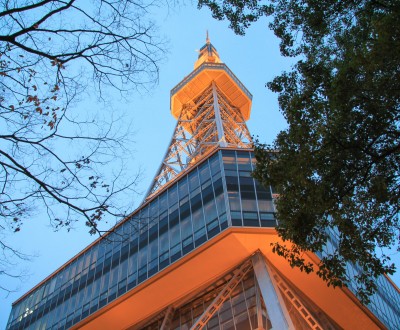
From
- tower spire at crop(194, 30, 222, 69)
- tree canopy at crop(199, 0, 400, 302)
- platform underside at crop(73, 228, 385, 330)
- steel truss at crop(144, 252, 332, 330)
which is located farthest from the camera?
tower spire at crop(194, 30, 222, 69)

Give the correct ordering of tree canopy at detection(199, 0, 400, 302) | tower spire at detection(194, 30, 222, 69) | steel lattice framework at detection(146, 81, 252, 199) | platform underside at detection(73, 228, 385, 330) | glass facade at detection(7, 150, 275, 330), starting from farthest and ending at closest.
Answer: tower spire at detection(194, 30, 222, 69) < steel lattice framework at detection(146, 81, 252, 199) < glass facade at detection(7, 150, 275, 330) < platform underside at detection(73, 228, 385, 330) < tree canopy at detection(199, 0, 400, 302)

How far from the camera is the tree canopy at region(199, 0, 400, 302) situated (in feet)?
33.6

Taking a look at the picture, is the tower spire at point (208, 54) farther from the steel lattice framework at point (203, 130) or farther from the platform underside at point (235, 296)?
the platform underside at point (235, 296)

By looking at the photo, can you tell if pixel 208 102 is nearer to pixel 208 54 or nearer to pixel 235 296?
pixel 208 54

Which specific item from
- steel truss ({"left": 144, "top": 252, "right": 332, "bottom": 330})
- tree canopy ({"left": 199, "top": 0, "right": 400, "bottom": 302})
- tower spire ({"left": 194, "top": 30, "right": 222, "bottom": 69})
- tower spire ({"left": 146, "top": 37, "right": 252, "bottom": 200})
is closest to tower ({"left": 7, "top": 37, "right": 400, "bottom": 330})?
steel truss ({"left": 144, "top": 252, "right": 332, "bottom": 330})

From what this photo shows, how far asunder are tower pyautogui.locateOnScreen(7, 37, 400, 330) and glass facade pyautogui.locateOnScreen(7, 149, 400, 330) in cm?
7

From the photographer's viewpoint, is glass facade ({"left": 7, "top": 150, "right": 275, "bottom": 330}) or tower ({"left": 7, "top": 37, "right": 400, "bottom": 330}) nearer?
tower ({"left": 7, "top": 37, "right": 400, "bottom": 330})

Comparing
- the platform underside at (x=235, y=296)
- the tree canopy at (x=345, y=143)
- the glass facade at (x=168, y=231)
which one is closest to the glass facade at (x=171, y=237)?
the glass facade at (x=168, y=231)

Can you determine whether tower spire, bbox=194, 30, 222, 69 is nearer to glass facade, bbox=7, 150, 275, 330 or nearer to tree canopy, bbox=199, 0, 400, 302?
glass facade, bbox=7, 150, 275, 330

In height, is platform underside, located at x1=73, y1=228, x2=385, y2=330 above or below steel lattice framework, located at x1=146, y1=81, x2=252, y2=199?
below

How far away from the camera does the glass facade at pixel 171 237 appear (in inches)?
950

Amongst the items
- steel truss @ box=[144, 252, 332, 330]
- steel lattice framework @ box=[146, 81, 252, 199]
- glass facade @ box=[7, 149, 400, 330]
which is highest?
steel lattice framework @ box=[146, 81, 252, 199]

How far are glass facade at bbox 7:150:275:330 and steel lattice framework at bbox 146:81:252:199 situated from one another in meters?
11.5

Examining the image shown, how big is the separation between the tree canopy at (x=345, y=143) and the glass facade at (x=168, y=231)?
11.0 m
